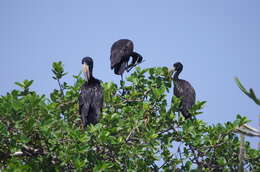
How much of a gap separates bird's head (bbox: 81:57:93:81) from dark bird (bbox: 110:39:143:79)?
3329 millimetres

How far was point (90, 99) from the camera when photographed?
27.2ft

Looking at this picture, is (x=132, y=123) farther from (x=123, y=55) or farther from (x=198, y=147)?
(x=123, y=55)

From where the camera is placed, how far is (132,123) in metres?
6.96

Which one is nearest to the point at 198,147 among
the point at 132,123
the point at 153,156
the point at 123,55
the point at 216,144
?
the point at 216,144

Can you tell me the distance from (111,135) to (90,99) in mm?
1566

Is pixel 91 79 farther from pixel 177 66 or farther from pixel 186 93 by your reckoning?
pixel 177 66

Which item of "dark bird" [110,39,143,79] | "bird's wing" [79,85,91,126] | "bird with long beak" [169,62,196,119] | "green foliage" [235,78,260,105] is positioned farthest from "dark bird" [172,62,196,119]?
"green foliage" [235,78,260,105]

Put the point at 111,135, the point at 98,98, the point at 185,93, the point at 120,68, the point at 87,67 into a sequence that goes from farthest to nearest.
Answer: the point at 120,68
the point at 185,93
the point at 87,67
the point at 98,98
the point at 111,135

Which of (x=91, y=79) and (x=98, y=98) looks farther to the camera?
(x=91, y=79)

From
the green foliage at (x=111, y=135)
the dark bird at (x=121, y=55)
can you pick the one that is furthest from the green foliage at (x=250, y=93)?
the dark bird at (x=121, y=55)

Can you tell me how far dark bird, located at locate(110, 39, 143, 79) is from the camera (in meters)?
13.0

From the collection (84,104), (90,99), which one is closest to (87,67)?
(90,99)

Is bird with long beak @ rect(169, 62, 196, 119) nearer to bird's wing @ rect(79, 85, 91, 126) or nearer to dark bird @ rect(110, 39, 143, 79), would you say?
dark bird @ rect(110, 39, 143, 79)

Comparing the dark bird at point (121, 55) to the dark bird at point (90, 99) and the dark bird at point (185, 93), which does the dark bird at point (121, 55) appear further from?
the dark bird at point (90, 99)
